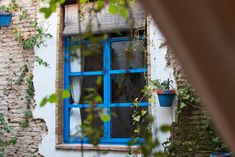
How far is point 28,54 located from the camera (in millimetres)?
6719

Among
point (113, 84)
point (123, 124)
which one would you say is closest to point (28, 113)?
point (113, 84)

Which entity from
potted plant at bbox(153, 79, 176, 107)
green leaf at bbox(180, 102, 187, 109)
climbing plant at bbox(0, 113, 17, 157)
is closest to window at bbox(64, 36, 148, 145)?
potted plant at bbox(153, 79, 176, 107)

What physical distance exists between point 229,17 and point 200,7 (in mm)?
67

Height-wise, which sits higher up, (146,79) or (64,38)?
(64,38)

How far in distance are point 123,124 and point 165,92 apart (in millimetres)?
920

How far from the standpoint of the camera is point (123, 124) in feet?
20.0

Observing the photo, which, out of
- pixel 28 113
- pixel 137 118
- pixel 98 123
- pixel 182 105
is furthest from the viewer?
pixel 28 113

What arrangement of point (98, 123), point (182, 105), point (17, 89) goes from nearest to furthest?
point (182, 105) → point (98, 123) → point (17, 89)

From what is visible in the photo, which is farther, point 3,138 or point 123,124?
point 3,138

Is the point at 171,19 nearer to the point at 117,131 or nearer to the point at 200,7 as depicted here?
the point at 200,7

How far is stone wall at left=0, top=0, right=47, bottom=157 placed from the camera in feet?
21.5

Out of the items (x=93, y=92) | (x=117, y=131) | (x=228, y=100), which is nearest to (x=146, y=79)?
(x=117, y=131)

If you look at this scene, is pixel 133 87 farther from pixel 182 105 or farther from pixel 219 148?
pixel 219 148

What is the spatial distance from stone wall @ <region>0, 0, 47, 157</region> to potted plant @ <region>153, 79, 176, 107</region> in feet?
6.33
